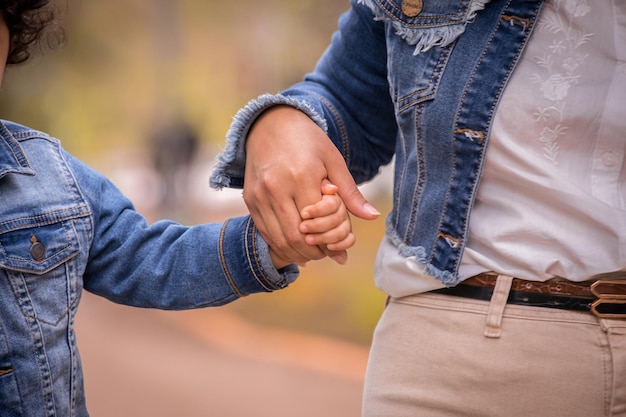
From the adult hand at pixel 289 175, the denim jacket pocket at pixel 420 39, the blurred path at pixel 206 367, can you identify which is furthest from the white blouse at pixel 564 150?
the blurred path at pixel 206 367

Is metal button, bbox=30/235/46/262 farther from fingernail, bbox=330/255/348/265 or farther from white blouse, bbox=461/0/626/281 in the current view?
white blouse, bbox=461/0/626/281

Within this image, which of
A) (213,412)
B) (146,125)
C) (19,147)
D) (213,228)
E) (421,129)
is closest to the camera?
(421,129)

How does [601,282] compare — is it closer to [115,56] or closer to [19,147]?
[19,147]

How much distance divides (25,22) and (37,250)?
432mm

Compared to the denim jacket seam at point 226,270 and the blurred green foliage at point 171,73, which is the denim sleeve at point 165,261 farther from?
the blurred green foliage at point 171,73

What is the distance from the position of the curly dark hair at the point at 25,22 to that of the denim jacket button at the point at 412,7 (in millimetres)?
694

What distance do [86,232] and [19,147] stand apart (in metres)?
0.20

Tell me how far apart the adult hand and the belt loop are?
0.77 feet

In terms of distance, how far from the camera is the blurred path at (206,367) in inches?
181

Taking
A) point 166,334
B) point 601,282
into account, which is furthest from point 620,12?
point 166,334

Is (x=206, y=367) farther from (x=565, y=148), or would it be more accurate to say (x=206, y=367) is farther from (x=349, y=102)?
(x=565, y=148)

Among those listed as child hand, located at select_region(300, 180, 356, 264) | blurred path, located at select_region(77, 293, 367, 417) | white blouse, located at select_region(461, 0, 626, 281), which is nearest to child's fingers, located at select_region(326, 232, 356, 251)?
child hand, located at select_region(300, 180, 356, 264)

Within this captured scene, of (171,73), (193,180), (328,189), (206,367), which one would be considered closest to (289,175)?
(328,189)

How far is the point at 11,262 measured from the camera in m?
1.34
